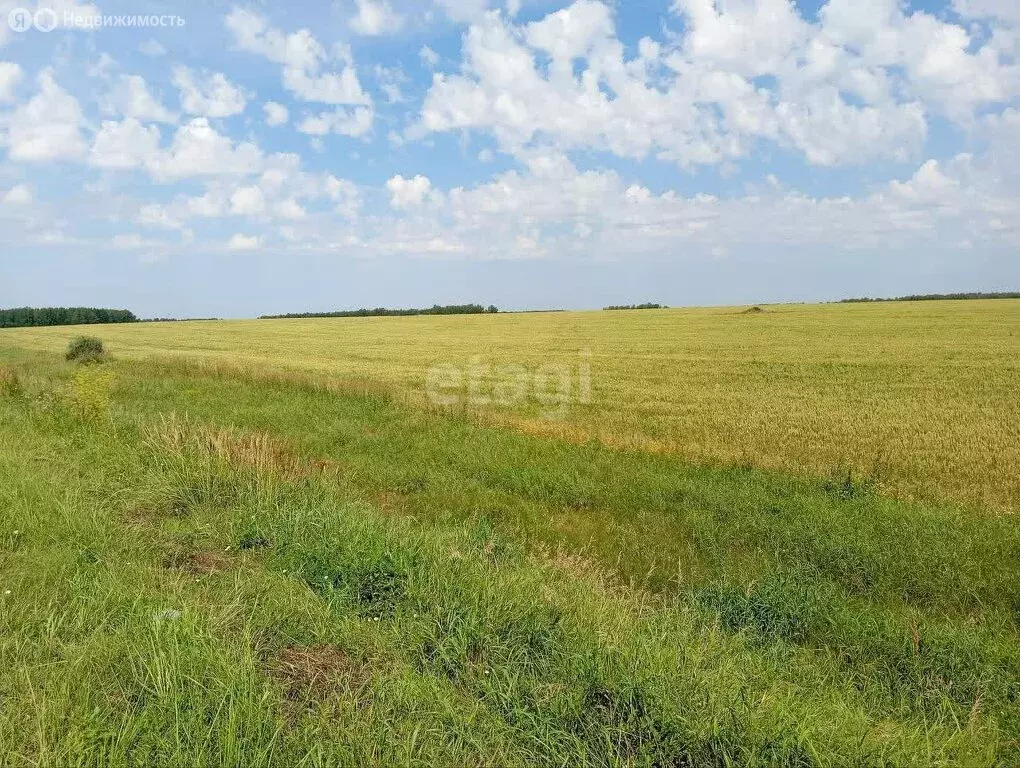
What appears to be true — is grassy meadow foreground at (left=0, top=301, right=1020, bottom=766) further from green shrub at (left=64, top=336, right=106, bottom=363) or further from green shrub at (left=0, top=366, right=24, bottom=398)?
green shrub at (left=64, top=336, right=106, bottom=363)

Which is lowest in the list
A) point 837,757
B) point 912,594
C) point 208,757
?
point 912,594

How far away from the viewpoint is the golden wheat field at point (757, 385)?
11.4 m

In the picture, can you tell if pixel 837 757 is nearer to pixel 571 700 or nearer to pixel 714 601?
pixel 571 700

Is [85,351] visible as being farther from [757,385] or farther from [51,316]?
[51,316]

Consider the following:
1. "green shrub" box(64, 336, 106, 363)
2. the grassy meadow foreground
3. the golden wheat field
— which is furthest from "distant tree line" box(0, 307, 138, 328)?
the grassy meadow foreground

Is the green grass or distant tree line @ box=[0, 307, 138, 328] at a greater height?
distant tree line @ box=[0, 307, 138, 328]

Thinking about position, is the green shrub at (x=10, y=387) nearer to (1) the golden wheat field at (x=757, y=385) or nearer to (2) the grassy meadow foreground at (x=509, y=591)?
(2) the grassy meadow foreground at (x=509, y=591)

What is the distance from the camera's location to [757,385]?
2056 cm

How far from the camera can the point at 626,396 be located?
61.2ft

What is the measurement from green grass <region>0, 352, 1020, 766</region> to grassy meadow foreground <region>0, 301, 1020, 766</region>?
0.02m

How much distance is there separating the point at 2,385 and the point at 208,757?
1681 centimetres

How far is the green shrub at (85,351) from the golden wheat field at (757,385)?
2.72 meters

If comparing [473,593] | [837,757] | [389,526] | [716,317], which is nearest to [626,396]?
[389,526]

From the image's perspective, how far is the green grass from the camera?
327 centimetres
